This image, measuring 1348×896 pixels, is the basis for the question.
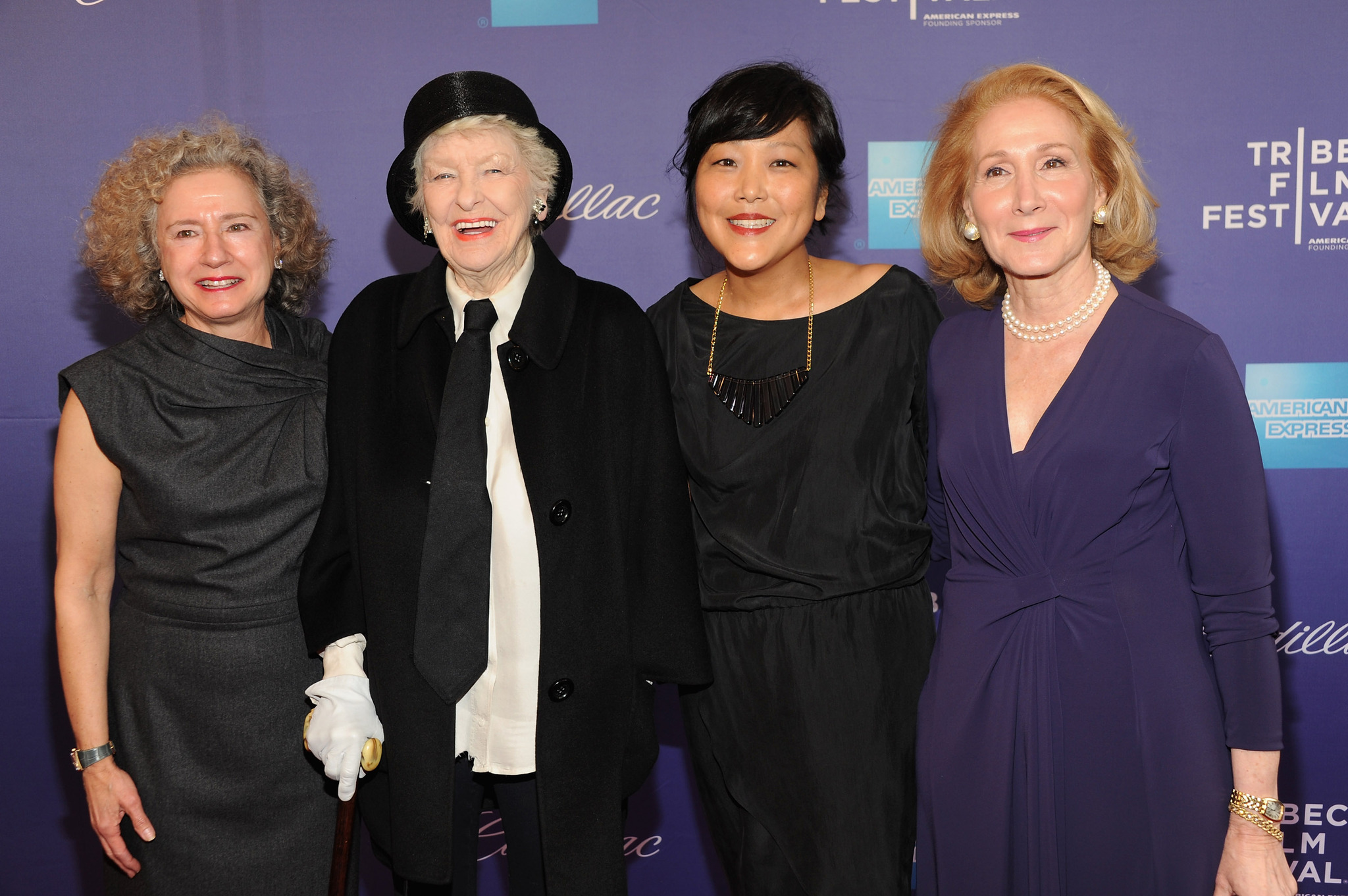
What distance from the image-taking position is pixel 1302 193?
2764 mm

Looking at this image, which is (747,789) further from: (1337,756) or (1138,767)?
(1337,756)

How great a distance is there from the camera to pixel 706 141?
6.65 ft

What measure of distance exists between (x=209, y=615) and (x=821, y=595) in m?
1.22

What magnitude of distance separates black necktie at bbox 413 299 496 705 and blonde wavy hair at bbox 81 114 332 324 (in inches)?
30.7

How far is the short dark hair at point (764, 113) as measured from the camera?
198 centimetres

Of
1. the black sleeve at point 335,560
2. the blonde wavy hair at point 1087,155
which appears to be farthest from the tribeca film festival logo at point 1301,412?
the black sleeve at point 335,560

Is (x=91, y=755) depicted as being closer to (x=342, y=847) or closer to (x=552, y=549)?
(x=342, y=847)

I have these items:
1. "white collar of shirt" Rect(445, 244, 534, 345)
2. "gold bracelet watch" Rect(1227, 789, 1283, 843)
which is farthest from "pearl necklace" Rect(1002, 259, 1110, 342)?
"white collar of shirt" Rect(445, 244, 534, 345)

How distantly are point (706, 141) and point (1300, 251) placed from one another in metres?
1.90

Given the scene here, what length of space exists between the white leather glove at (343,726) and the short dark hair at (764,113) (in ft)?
4.15

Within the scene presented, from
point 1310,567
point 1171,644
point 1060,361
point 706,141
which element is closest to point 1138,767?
point 1171,644

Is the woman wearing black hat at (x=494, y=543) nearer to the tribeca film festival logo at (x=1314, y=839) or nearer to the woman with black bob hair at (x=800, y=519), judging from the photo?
the woman with black bob hair at (x=800, y=519)

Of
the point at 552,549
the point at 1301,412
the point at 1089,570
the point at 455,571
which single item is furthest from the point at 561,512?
the point at 1301,412

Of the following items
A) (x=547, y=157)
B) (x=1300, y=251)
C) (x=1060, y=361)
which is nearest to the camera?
(x=1060, y=361)
